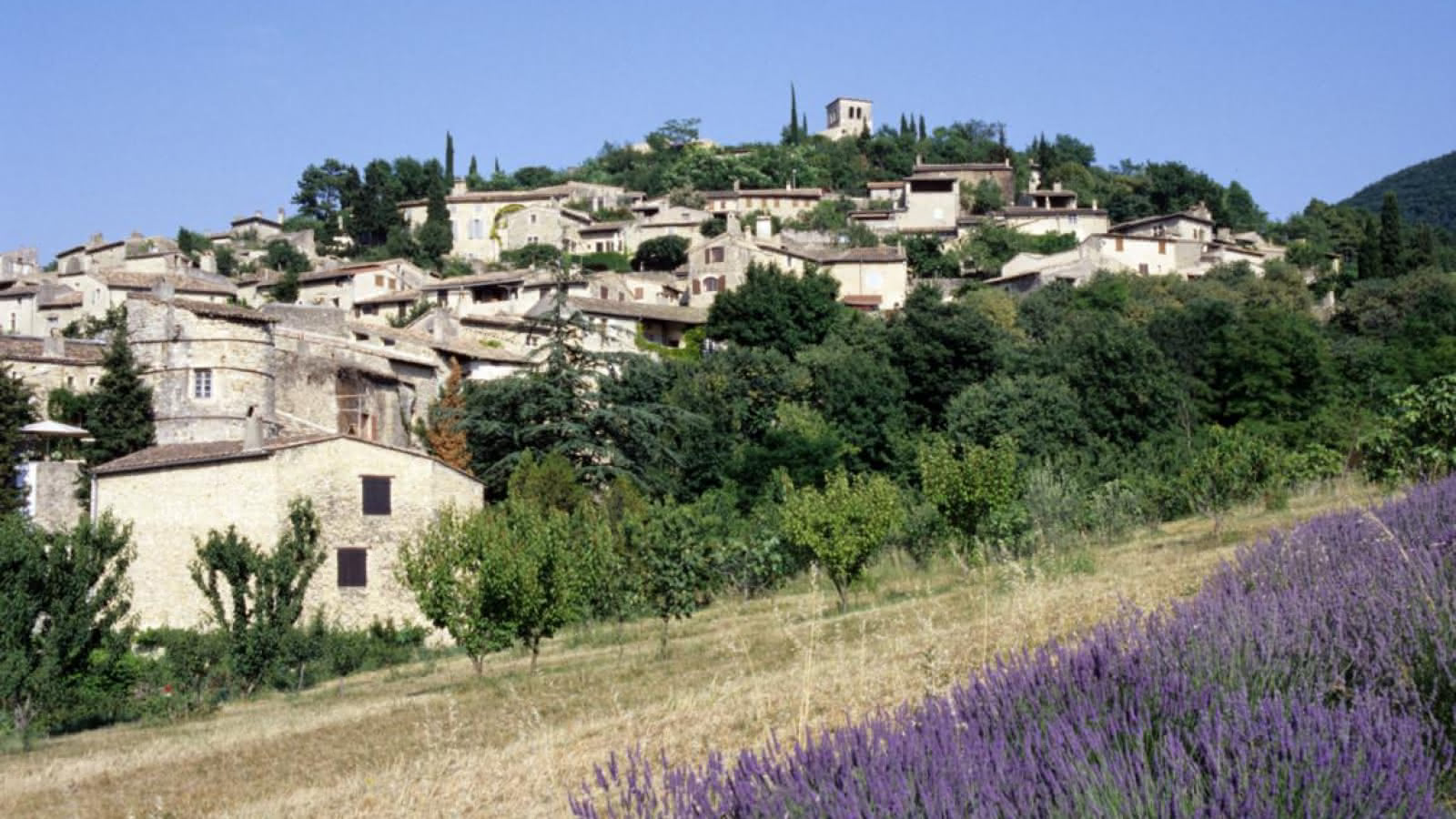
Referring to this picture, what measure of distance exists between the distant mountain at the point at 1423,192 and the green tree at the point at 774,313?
109024mm

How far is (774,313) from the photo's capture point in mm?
59219

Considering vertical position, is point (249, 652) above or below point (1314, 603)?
below

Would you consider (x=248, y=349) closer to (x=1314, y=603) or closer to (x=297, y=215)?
(x=1314, y=603)

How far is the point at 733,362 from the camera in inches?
2016

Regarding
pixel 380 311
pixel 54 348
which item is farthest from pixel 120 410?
pixel 380 311

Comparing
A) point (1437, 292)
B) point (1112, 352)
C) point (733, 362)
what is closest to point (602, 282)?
point (733, 362)

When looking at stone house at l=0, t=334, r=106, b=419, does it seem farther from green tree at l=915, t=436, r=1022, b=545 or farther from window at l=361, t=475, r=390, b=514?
green tree at l=915, t=436, r=1022, b=545

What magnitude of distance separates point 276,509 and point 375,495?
2.38m

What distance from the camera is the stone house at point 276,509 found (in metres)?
32.3

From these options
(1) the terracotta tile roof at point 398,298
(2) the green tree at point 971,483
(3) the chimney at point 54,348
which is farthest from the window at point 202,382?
(1) the terracotta tile roof at point 398,298

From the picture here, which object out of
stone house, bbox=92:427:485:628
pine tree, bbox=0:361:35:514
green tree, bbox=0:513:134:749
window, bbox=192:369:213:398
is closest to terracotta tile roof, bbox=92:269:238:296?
pine tree, bbox=0:361:35:514

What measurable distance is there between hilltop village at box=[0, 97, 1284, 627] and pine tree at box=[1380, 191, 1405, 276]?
856cm

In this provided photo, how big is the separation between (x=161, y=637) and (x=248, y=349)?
1109 cm

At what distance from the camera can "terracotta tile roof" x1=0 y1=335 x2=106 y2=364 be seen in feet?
145
